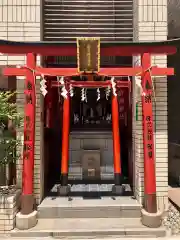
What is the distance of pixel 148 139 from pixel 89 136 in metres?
4.30

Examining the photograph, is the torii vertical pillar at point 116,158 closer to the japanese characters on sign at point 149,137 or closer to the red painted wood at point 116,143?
the red painted wood at point 116,143

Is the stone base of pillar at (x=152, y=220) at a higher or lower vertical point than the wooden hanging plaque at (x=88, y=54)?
lower

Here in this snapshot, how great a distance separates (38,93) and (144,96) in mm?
3021

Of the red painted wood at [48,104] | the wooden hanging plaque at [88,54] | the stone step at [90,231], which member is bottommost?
the stone step at [90,231]

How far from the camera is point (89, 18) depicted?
790 centimetres

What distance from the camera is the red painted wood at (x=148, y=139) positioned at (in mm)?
6441

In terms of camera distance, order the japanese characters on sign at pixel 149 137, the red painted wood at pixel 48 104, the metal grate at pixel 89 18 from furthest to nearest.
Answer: the red painted wood at pixel 48 104
the metal grate at pixel 89 18
the japanese characters on sign at pixel 149 137

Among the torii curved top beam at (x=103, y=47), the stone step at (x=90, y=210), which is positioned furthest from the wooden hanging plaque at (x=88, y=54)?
the stone step at (x=90, y=210)

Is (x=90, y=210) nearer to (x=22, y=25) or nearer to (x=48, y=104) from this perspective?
(x=48, y=104)

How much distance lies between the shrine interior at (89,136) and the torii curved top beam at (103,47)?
9.62 feet

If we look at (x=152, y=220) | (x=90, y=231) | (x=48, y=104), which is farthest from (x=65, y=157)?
(x=152, y=220)

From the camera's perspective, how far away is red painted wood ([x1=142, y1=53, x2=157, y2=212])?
6.44 metres

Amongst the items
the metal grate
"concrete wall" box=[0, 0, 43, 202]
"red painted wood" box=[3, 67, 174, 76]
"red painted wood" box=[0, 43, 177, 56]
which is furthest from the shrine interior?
"red painted wood" box=[0, 43, 177, 56]

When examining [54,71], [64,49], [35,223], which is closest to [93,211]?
[35,223]
